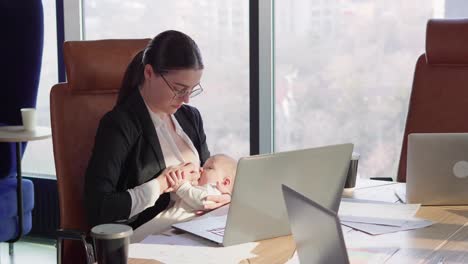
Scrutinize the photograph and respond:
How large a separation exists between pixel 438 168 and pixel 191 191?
0.71 metres

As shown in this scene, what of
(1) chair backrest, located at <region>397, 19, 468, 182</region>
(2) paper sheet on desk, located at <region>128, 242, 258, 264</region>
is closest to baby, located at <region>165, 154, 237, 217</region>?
(2) paper sheet on desk, located at <region>128, 242, 258, 264</region>

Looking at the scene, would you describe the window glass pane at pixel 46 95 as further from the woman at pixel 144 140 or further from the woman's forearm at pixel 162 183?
the woman's forearm at pixel 162 183

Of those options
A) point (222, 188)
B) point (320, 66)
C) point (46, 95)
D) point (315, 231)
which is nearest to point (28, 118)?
point (46, 95)

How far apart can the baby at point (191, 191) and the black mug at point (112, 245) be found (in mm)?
472

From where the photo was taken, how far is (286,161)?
1.74 meters

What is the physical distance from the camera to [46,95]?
4543 millimetres

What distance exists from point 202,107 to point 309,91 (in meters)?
0.62

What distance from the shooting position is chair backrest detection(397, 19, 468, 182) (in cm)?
277

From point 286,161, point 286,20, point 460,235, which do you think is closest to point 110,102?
point 286,161

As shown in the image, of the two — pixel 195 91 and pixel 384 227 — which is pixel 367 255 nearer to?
pixel 384 227

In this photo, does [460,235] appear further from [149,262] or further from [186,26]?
[186,26]

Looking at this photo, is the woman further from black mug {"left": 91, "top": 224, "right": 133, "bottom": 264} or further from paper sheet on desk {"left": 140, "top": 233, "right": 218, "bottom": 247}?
black mug {"left": 91, "top": 224, "right": 133, "bottom": 264}

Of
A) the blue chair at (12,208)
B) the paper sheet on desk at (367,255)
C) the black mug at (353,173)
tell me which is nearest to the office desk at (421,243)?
the paper sheet on desk at (367,255)

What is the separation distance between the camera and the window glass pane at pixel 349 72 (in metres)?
3.65
